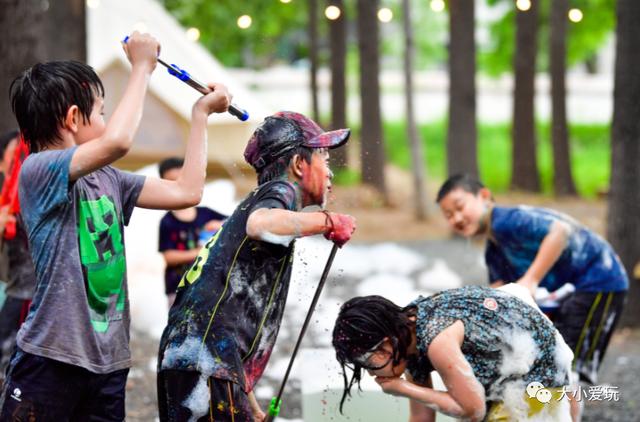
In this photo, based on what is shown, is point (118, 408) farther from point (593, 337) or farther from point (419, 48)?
point (419, 48)

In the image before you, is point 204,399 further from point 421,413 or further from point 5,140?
point 5,140

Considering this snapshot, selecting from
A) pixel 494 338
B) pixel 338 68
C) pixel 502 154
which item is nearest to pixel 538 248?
pixel 494 338

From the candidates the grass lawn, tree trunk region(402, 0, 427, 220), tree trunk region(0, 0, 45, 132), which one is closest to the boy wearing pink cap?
tree trunk region(0, 0, 45, 132)

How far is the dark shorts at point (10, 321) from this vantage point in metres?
4.93

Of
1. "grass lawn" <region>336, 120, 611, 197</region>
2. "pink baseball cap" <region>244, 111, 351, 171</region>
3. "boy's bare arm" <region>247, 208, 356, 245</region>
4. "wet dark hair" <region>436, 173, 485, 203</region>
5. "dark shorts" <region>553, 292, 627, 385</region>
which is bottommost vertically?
"grass lawn" <region>336, 120, 611, 197</region>

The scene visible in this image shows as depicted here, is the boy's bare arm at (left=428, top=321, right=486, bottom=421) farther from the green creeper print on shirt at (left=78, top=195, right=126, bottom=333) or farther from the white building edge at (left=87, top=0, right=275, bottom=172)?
the white building edge at (left=87, top=0, right=275, bottom=172)

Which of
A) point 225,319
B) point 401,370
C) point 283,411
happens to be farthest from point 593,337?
point 225,319

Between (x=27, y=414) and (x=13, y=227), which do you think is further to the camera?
(x=13, y=227)

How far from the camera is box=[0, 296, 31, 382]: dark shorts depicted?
16.2ft

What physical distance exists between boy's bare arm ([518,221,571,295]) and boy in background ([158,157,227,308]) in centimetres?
190

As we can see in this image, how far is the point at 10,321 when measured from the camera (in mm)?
4953

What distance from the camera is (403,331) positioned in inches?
128

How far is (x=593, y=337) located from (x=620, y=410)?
1.00m

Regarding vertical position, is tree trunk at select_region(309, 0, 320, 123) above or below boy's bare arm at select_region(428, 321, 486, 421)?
above
